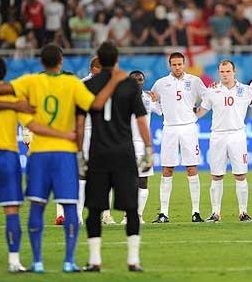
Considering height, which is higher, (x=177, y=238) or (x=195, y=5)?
(x=195, y=5)

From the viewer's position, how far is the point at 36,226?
12.5m

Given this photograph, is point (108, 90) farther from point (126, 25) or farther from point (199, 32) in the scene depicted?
point (199, 32)

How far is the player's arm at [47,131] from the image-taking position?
40.8 feet

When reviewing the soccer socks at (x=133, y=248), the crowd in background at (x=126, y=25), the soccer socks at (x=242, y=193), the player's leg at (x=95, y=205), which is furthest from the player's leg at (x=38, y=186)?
the crowd in background at (x=126, y=25)

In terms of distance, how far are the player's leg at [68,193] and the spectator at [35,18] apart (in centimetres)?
1924

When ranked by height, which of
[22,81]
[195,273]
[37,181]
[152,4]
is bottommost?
[195,273]

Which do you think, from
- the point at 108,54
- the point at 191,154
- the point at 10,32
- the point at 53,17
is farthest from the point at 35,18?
the point at 108,54

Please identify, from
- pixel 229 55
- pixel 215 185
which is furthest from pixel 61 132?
pixel 229 55

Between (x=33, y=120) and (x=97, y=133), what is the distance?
0.65 meters

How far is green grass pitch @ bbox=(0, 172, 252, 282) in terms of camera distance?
1230cm

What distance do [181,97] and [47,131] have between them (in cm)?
585

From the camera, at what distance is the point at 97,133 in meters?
12.6

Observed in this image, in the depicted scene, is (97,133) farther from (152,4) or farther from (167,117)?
(152,4)

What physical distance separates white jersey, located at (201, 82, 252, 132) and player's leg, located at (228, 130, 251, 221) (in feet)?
0.51
